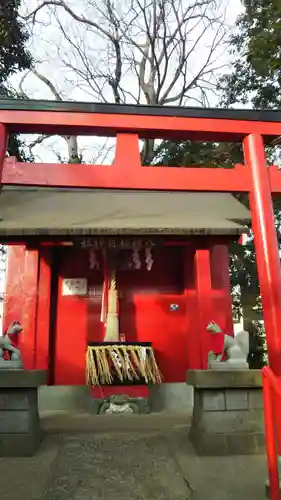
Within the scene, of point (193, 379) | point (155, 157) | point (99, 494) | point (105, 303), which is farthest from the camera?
point (155, 157)

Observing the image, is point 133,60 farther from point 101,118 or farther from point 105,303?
point 101,118

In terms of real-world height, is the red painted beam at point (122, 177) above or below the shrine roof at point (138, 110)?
below

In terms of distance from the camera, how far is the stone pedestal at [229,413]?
4.48m

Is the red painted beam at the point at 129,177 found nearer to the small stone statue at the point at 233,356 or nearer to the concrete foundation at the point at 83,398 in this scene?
the small stone statue at the point at 233,356

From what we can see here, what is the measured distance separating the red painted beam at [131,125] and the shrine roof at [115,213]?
2178mm

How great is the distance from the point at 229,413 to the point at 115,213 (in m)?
4.64

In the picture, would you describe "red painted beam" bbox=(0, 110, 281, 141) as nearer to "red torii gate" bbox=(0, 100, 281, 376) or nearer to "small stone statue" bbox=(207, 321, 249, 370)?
"red torii gate" bbox=(0, 100, 281, 376)

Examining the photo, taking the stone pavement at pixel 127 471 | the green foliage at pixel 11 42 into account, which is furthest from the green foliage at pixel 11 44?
the stone pavement at pixel 127 471

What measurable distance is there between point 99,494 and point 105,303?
16.1 feet

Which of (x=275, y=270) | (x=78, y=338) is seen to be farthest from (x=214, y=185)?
(x=78, y=338)

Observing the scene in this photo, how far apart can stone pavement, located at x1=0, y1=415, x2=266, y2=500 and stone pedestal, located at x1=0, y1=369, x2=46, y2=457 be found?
14 centimetres

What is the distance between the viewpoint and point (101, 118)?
13.5 feet

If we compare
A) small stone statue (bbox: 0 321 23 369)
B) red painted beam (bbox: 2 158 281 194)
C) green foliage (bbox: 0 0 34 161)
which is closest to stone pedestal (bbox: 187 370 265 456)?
red painted beam (bbox: 2 158 281 194)

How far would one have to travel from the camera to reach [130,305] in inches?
338
